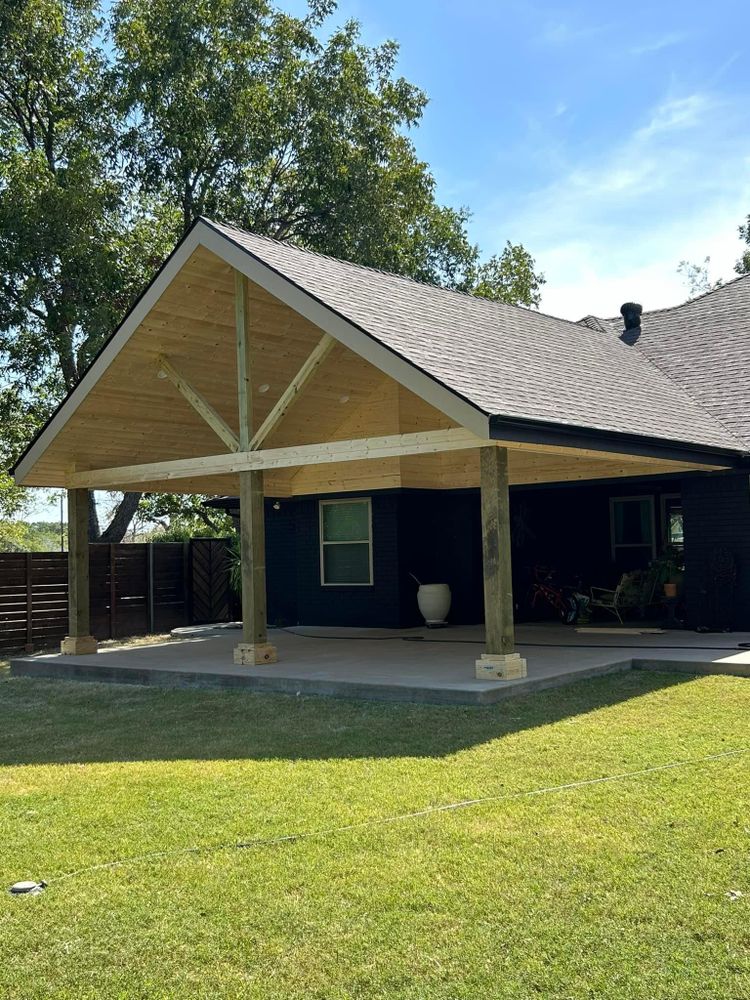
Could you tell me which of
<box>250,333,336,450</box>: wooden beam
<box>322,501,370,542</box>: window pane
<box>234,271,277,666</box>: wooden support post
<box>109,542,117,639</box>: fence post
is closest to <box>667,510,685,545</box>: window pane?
<box>322,501,370,542</box>: window pane

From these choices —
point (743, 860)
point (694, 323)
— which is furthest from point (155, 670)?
point (694, 323)

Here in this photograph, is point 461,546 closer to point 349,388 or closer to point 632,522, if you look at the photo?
point 632,522

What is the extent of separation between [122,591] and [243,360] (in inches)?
280

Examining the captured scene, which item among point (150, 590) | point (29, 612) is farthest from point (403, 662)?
point (150, 590)

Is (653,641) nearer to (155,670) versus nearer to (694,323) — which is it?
(155,670)

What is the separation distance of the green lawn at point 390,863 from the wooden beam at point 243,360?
4080 millimetres

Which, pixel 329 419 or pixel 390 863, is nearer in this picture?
pixel 390 863

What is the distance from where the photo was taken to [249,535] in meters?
10.7

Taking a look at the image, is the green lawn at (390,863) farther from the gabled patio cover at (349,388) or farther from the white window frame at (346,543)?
the white window frame at (346,543)

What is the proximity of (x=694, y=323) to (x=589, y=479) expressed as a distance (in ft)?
14.9

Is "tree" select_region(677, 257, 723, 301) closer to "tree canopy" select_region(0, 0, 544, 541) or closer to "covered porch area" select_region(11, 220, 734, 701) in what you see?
"tree canopy" select_region(0, 0, 544, 541)

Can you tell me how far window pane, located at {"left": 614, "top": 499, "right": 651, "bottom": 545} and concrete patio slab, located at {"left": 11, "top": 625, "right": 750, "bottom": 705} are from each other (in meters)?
1.78

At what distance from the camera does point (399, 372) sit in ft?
29.1

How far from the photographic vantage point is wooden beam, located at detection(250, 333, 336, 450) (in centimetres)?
1020
